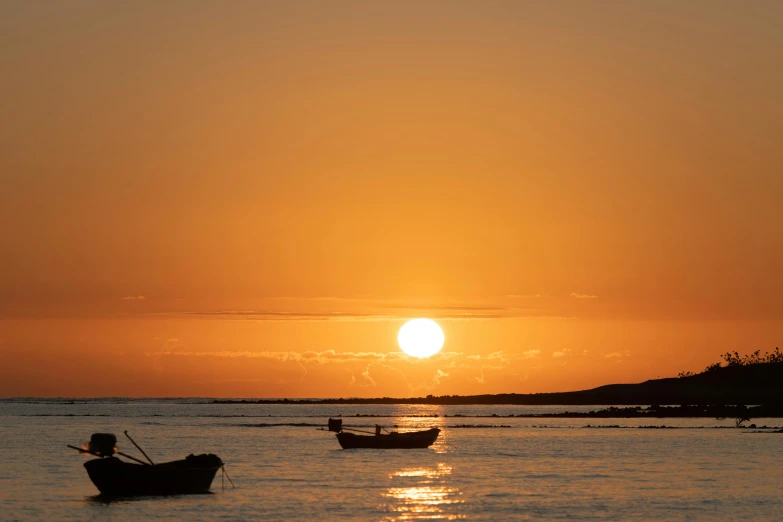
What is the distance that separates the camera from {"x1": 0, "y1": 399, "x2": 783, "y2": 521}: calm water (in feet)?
158

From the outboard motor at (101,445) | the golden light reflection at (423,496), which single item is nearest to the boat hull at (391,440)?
the golden light reflection at (423,496)

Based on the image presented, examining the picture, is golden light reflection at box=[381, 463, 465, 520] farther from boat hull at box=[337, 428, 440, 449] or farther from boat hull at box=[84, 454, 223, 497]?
boat hull at box=[337, 428, 440, 449]

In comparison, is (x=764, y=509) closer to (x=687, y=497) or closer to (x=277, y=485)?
(x=687, y=497)

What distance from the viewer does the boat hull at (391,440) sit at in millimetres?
91312

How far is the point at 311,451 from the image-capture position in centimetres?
9081

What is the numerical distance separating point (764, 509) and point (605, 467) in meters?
23.4

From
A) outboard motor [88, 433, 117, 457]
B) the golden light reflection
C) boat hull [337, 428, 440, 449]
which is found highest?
boat hull [337, 428, 440, 449]

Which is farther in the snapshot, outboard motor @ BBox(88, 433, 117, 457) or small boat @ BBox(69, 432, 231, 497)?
small boat @ BBox(69, 432, 231, 497)

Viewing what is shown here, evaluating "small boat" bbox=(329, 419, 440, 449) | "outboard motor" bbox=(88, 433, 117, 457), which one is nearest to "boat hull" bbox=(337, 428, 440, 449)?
"small boat" bbox=(329, 419, 440, 449)

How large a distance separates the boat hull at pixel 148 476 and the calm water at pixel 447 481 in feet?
2.73

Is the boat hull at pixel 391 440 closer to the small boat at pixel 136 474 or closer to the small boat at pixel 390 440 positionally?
the small boat at pixel 390 440

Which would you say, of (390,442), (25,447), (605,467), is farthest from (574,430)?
(25,447)

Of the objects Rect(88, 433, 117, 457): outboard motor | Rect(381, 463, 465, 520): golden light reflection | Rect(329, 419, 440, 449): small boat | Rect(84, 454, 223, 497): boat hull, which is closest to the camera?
Rect(381, 463, 465, 520): golden light reflection

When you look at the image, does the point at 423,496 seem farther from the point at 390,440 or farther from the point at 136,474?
the point at 390,440
